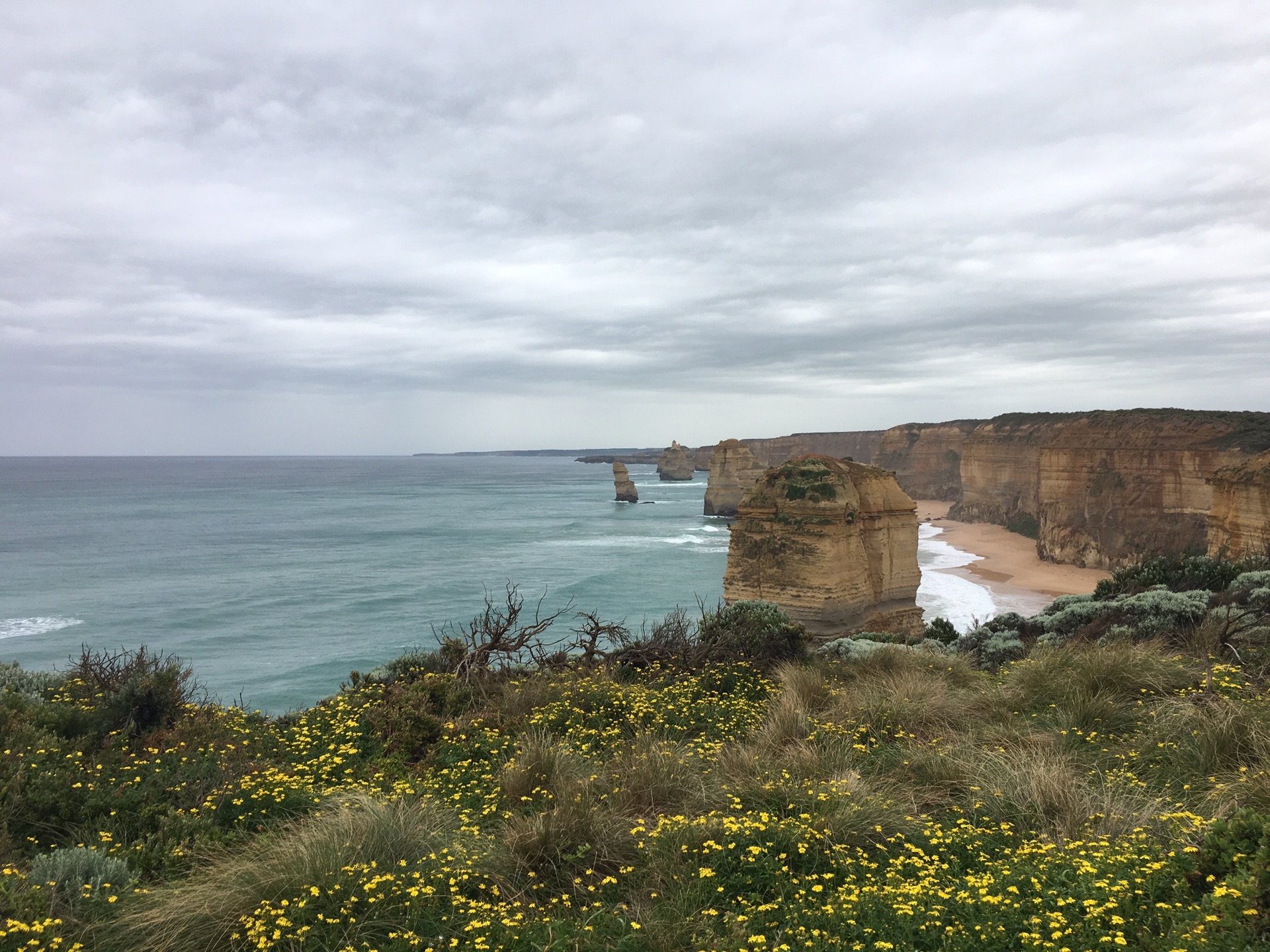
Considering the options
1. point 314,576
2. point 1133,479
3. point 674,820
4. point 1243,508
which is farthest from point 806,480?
point 314,576

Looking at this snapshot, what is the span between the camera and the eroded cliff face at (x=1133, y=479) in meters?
41.1

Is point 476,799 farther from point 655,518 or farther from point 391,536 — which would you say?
point 655,518

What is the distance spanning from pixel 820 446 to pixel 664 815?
133m

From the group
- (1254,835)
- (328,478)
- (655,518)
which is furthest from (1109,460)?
(328,478)

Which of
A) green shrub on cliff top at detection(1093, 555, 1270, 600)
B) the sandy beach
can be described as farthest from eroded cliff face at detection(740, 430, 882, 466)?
green shrub on cliff top at detection(1093, 555, 1270, 600)

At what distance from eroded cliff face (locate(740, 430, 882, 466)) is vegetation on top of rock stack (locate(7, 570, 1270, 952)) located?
358 ft

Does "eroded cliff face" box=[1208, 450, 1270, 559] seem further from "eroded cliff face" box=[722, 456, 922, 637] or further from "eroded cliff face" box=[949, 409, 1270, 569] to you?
"eroded cliff face" box=[949, 409, 1270, 569]

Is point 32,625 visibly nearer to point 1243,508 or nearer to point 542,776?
point 542,776

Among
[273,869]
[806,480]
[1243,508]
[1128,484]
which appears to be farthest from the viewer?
[1128,484]

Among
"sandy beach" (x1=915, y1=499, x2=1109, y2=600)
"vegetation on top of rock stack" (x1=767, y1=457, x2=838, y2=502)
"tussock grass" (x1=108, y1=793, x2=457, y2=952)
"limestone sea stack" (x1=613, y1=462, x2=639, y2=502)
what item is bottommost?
"sandy beach" (x1=915, y1=499, x2=1109, y2=600)

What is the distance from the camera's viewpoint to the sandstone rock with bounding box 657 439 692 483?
156 metres

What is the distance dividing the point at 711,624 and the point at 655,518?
6970 centimetres

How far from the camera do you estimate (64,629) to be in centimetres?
3100

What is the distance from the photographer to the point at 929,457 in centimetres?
9400
